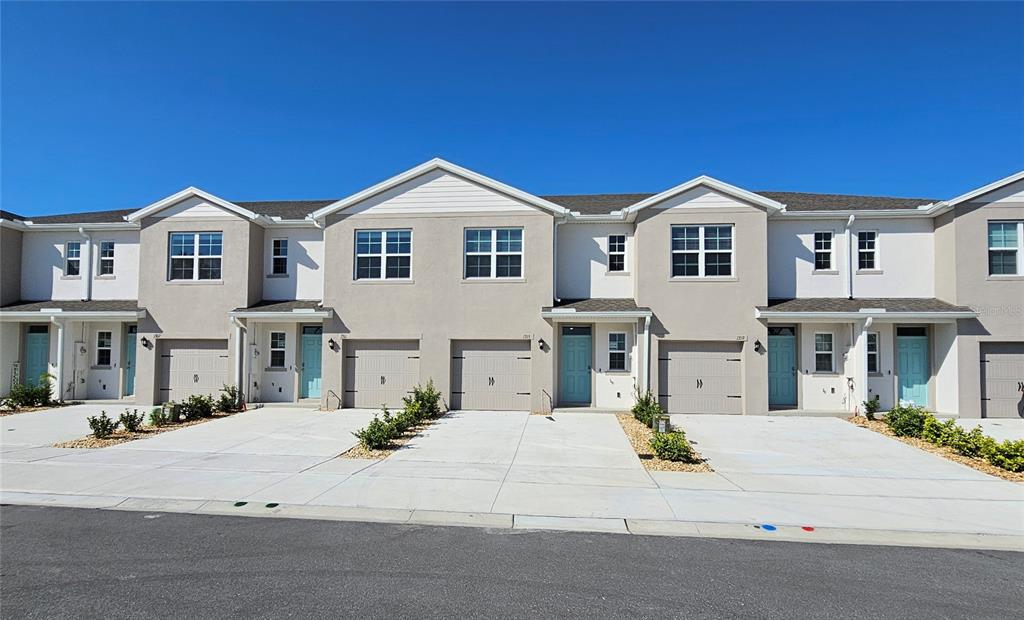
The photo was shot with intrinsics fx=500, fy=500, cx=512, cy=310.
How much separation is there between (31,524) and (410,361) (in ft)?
31.4

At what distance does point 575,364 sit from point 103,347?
628 inches

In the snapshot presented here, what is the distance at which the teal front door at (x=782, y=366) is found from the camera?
1483 centimetres

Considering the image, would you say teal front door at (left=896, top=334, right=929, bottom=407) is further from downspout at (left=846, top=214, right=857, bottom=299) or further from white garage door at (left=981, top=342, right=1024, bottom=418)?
downspout at (left=846, top=214, right=857, bottom=299)

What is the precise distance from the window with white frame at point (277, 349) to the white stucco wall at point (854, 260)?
15.4 m

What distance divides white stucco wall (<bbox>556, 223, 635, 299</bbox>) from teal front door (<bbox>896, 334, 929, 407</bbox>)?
26.4 ft

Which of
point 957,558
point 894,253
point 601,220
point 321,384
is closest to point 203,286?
point 321,384

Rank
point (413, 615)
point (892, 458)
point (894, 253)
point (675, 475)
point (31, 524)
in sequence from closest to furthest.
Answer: point (413, 615)
point (31, 524)
point (675, 475)
point (892, 458)
point (894, 253)

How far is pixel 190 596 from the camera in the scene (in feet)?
14.1

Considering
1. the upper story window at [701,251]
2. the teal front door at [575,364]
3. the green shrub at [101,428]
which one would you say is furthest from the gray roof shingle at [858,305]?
the green shrub at [101,428]

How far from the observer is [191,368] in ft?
52.2

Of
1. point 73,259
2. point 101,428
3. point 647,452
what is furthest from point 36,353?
point 647,452

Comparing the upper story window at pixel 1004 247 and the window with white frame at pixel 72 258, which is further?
the window with white frame at pixel 72 258

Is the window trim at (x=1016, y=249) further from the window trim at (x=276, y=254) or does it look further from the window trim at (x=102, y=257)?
the window trim at (x=102, y=257)

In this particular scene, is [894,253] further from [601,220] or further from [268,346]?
[268,346]
